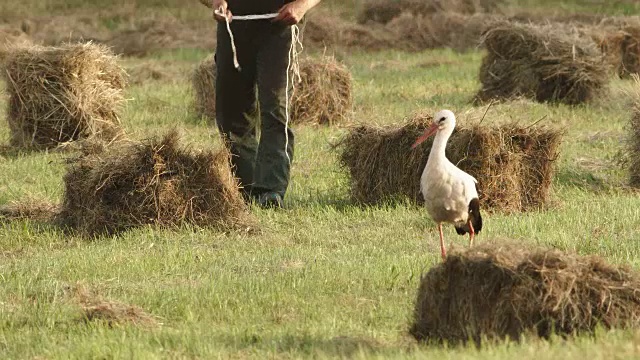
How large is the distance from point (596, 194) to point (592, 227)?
230cm

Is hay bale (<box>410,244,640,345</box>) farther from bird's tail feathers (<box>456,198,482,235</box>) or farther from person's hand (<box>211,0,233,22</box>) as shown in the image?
person's hand (<box>211,0,233,22</box>)

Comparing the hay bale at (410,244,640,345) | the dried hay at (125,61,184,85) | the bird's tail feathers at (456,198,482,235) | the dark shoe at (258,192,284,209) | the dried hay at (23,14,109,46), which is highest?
the hay bale at (410,244,640,345)

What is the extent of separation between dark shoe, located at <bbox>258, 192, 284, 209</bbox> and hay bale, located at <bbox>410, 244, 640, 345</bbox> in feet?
15.3

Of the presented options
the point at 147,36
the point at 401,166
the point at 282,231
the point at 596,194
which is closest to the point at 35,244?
the point at 282,231

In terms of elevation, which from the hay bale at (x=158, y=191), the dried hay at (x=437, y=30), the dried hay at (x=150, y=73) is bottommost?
the dried hay at (x=150, y=73)

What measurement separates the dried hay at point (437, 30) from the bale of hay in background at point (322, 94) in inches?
375

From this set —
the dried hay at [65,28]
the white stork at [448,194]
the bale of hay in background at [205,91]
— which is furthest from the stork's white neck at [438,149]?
the dried hay at [65,28]

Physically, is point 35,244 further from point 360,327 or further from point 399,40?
point 399,40

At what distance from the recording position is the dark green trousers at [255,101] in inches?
475

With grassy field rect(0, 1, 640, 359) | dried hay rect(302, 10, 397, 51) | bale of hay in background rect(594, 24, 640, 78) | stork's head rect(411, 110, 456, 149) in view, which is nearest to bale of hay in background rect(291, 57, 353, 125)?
grassy field rect(0, 1, 640, 359)

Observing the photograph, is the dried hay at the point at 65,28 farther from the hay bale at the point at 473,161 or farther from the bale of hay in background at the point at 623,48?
the hay bale at the point at 473,161

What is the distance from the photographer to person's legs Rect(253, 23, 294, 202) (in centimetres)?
1204

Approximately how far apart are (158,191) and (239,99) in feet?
4.46

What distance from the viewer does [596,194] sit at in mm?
13148
